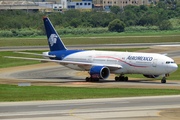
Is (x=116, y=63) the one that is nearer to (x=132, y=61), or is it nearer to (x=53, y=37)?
(x=132, y=61)

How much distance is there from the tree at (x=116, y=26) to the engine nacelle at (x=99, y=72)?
137 meters

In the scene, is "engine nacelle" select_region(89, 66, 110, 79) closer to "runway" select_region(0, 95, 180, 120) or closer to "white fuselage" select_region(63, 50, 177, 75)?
"white fuselage" select_region(63, 50, 177, 75)

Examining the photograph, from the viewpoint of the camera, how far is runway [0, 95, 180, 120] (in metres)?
25.8

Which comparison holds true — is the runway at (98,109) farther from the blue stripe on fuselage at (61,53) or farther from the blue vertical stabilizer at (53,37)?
the blue vertical stabilizer at (53,37)

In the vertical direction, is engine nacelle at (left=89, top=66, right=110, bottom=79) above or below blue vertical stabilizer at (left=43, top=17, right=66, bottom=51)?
below

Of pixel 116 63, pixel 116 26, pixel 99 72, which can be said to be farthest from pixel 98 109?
pixel 116 26

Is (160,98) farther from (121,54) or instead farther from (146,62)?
(121,54)

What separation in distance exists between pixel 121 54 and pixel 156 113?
88.9ft

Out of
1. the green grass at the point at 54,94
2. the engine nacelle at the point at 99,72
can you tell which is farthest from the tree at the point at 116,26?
the green grass at the point at 54,94

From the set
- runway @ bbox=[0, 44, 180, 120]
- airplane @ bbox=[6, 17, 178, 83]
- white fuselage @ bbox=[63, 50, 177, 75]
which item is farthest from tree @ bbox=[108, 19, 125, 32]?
runway @ bbox=[0, 44, 180, 120]

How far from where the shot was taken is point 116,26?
19038cm

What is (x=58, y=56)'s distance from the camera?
6053cm

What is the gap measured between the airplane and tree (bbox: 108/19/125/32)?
130 metres

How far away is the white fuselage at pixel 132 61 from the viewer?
49.6 m
